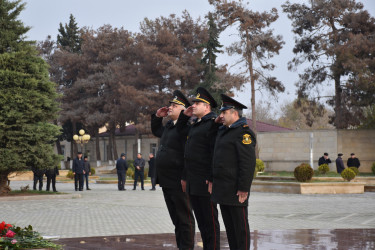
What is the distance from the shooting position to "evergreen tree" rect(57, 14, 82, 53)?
71438mm

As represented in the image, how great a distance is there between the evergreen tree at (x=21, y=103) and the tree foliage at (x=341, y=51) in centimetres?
2470

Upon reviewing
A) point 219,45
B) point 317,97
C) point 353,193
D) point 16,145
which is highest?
point 219,45

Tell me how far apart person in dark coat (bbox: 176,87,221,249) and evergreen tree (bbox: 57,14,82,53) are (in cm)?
6544

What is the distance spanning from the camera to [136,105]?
198ft

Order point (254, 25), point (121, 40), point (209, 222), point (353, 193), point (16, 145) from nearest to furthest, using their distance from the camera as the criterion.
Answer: point (209, 222)
point (16, 145)
point (353, 193)
point (254, 25)
point (121, 40)

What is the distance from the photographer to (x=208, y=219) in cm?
740

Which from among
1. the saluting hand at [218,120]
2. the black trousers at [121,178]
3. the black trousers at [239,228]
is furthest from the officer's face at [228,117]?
the black trousers at [121,178]

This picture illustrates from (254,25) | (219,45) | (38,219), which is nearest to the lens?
(38,219)

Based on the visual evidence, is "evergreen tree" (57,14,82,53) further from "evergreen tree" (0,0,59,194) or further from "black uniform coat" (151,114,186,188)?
"black uniform coat" (151,114,186,188)

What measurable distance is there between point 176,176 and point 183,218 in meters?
0.55

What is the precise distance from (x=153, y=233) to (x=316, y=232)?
301cm

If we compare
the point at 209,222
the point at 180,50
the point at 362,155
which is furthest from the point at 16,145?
the point at 180,50

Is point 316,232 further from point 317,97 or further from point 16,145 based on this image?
point 317,97

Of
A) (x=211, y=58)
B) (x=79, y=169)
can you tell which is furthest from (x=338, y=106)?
(x=79, y=169)
